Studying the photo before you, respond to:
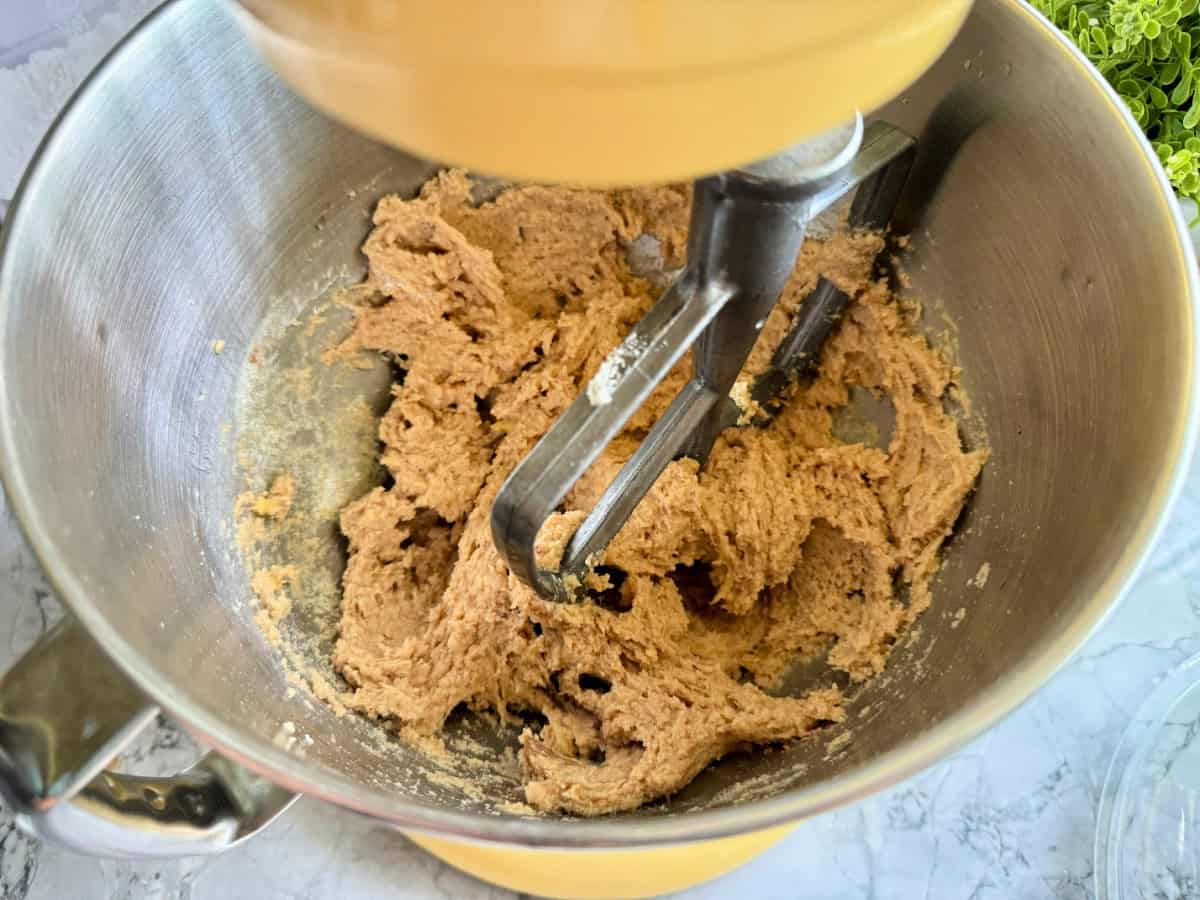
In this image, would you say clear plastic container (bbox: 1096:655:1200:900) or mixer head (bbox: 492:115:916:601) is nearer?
mixer head (bbox: 492:115:916:601)

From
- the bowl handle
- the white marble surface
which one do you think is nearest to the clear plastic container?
the white marble surface

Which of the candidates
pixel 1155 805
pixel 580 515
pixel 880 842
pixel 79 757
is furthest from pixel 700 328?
pixel 1155 805

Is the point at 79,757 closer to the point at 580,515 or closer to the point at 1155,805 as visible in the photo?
the point at 580,515

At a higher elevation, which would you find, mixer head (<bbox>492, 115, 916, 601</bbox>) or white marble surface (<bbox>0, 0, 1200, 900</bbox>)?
mixer head (<bbox>492, 115, 916, 601</bbox>)

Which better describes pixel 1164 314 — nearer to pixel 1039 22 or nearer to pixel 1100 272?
pixel 1100 272

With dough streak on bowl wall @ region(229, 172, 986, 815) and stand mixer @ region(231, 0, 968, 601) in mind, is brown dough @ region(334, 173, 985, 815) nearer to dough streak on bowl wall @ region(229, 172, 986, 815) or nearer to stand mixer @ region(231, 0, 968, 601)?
dough streak on bowl wall @ region(229, 172, 986, 815)

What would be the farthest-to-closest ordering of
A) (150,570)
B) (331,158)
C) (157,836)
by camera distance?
(331,158)
(150,570)
(157,836)

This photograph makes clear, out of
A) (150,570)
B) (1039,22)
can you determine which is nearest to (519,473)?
(150,570)
